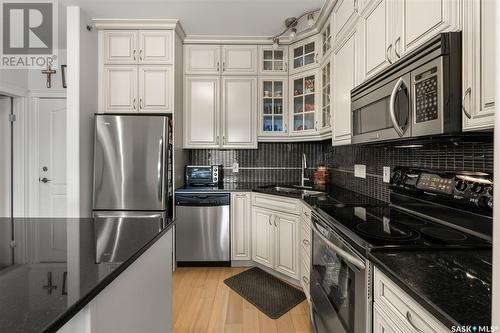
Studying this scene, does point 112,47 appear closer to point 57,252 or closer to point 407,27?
point 57,252

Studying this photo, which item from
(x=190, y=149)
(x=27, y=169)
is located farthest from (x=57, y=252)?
(x=27, y=169)

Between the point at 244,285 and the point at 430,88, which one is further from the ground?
the point at 430,88

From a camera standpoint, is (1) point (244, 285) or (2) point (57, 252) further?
(1) point (244, 285)

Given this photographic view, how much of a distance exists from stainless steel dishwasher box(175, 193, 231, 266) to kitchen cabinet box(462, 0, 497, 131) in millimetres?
2185

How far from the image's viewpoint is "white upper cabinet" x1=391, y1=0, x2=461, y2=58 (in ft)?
2.94

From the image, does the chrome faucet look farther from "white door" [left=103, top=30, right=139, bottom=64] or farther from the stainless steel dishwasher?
"white door" [left=103, top=30, right=139, bottom=64]

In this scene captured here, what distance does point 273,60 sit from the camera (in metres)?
2.95

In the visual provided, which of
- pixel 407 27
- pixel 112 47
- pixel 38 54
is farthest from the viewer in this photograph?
pixel 38 54

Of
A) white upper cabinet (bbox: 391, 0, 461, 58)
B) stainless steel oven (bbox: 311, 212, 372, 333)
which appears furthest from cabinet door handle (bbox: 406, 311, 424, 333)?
white upper cabinet (bbox: 391, 0, 461, 58)

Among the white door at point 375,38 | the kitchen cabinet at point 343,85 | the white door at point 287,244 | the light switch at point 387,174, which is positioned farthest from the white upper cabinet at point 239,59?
the light switch at point 387,174

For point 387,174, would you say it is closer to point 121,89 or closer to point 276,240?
point 276,240

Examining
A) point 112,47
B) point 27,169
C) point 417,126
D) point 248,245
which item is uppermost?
point 112,47

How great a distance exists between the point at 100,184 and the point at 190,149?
3.55ft

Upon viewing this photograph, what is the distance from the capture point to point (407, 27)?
113 centimetres
